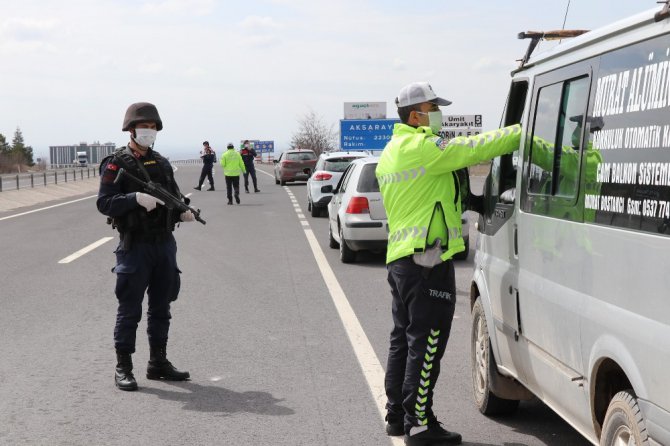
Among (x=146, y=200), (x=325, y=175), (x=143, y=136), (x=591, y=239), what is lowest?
(x=325, y=175)

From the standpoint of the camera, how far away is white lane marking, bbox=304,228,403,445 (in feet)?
20.1

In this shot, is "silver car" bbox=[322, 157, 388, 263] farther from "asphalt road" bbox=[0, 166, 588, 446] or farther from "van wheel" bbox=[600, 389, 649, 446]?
"van wheel" bbox=[600, 389, 649, 446]

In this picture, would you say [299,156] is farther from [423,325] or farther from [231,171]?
[423,325]

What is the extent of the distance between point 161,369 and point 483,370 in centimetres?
233

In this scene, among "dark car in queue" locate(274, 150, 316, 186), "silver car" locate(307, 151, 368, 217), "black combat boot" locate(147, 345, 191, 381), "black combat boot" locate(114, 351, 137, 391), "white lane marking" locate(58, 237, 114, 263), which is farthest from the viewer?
"dark car in queue" locate(274, 150, 316, 186)

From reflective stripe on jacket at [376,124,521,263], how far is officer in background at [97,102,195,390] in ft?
6.77

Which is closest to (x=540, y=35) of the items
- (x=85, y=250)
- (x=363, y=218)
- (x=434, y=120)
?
(x=434, y=120)

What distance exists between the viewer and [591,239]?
377 centimetres

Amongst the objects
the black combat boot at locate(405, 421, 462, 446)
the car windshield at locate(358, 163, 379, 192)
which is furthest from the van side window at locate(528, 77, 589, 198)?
the car windshield at locate(358, 163, 379, 192)

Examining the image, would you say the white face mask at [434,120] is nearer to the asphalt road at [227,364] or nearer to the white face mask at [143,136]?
the asphalt road at [227,364]

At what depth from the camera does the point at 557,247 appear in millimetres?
4191

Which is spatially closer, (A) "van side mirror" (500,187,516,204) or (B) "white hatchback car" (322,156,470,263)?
(A) "van side mirror" (500,187,516,204)

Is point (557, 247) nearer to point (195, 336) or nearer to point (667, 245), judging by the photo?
point (667, 245)

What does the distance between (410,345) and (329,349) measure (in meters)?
2.62
